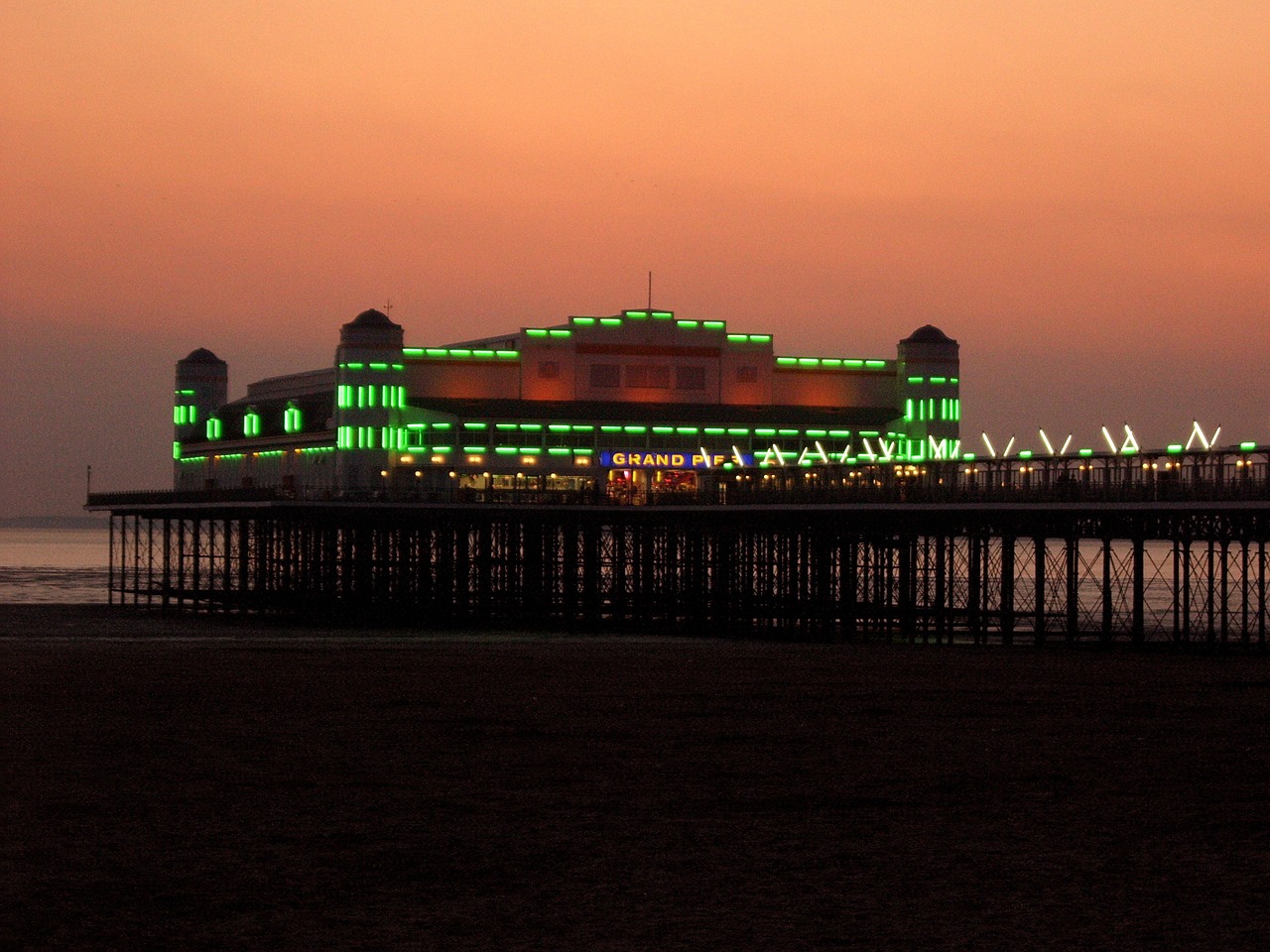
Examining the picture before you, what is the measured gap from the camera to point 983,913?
1981 centimetres

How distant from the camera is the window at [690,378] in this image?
105000 mm

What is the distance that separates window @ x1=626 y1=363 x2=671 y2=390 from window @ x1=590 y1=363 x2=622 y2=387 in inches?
19.4

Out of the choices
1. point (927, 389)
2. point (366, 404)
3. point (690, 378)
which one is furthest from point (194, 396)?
point (927, 389)

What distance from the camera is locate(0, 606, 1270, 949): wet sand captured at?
1944cm

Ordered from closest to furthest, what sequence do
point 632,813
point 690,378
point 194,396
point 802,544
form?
point 632,813 → point 802,544 → point 690,378 → point 194,396

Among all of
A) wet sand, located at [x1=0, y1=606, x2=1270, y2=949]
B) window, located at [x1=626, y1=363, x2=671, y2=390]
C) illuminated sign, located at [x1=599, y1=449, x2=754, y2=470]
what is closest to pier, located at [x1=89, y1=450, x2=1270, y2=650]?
illuminated sign, located at [x1=599, y1=449, x2=754, y2=470]

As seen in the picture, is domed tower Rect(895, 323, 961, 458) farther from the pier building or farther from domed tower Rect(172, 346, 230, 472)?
domed tower Rect(172, 346, 230, 472)

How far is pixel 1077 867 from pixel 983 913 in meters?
2.55

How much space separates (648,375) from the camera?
104688 mm

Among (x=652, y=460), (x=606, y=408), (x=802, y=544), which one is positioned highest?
(x=606, y=408)

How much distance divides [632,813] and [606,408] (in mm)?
78121

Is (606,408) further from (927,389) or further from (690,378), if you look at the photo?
(927,389)

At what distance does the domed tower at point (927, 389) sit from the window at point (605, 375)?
14.4m

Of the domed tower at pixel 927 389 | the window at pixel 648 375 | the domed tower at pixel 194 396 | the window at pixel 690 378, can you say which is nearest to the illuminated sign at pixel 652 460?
the window at pixel 648 375
